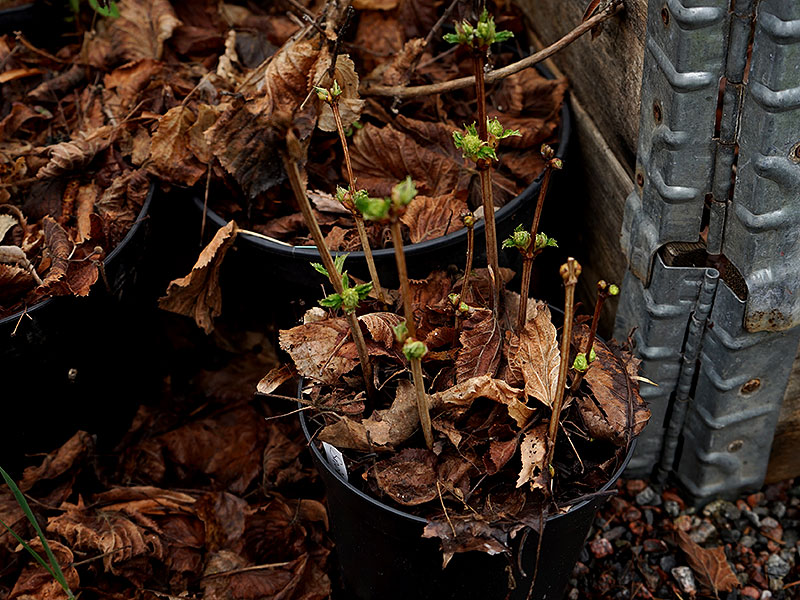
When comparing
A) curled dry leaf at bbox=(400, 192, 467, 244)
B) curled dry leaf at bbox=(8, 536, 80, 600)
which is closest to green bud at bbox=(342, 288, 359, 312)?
curled dry leaf at bbox=(400, 192, 467, 244)

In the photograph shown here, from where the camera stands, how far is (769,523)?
2.04 meters

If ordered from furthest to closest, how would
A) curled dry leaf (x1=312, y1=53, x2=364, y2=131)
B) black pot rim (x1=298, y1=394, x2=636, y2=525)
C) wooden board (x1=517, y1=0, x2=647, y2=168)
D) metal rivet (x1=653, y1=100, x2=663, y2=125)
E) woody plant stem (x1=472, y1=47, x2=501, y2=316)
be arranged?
curled dry leaf (x1=312, y1=53, x2=364, y2=131), wooden board (x1=517, y1=0, x2=647, y2=168), metal rivet (x1=653, y1=100, x2=663, y2=125), black pot rim (x1=298, y1=394, x2=636, y2=525), woody plant stem (x1=472, y1=47, x2=501, y2=316)

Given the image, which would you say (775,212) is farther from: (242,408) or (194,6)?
(194,6)

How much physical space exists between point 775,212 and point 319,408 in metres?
0.87

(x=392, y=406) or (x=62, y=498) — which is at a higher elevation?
(x=392, y=406)

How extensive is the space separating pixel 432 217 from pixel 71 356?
0.92 metres

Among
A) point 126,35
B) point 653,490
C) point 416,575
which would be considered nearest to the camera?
point 416,575

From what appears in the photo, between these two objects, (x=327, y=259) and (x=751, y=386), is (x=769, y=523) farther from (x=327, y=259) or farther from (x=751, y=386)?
(x=327, y=259)

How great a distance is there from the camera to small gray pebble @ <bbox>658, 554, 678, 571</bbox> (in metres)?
1.99

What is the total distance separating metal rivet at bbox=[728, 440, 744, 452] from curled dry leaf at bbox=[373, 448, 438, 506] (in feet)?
2.79

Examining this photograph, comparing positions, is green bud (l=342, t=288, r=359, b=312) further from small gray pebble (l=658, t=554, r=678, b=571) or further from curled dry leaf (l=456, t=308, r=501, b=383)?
small gray pebble (l=658, t=554, r=678, b=571)

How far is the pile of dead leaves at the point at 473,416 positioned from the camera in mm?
1413

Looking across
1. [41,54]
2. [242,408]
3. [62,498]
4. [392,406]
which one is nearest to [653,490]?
[392,406]

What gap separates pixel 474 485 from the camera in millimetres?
1454
